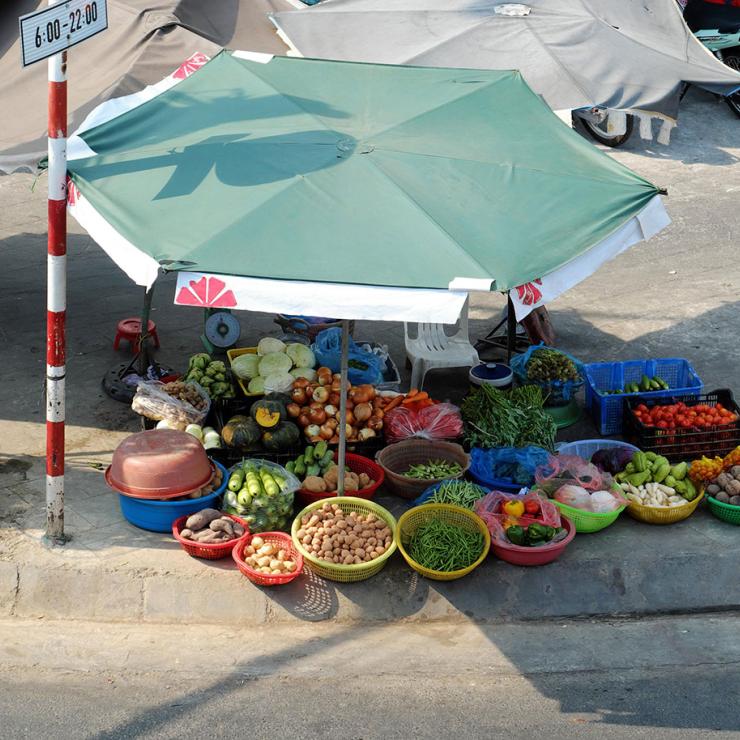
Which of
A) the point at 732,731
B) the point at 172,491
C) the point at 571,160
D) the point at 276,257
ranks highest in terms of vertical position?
the point at 571,160

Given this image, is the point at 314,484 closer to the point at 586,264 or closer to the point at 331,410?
the point at 331,410

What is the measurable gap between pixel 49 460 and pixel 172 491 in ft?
2.45

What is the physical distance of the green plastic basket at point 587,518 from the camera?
262 inches

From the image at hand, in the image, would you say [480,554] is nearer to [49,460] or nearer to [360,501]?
[360,501]

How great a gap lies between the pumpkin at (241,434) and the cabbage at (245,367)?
0.72 meters

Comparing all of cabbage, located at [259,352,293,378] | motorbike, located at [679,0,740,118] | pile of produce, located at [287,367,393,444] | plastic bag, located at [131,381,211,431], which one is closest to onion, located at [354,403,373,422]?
pile of produce, located at [287,367,393,444]

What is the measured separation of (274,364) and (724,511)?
3.30 meters

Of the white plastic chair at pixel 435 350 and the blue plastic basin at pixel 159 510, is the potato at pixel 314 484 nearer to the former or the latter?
the blue plastic basin at pixel 159 510

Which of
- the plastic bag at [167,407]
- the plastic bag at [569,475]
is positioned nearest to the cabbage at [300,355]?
the plastic bag at [167,407]

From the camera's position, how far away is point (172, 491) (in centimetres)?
638

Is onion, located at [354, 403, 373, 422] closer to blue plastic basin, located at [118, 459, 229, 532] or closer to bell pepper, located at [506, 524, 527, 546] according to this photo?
blue plastic basin, located at [118, 459, 229, 532]

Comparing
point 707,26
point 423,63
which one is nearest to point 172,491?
point 423,63

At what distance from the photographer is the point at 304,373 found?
777cm

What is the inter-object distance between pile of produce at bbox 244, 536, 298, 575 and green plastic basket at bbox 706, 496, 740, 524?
280 centimetres
